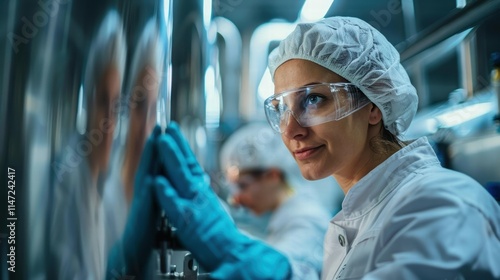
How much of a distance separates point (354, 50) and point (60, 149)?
0.54 m

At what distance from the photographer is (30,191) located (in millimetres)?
794

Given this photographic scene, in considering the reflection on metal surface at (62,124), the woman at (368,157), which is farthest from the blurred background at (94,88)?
the woman at (368,157)

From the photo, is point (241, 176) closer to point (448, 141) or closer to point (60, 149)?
point (448, 141)

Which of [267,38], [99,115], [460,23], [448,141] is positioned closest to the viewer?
[99,115]

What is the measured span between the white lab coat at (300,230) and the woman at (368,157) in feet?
2.75

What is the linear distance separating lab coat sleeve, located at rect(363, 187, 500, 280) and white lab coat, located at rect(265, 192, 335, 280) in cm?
101

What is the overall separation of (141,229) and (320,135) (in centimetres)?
40

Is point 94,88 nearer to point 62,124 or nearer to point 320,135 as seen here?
point 62,124

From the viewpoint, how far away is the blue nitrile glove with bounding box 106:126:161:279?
2.95ft

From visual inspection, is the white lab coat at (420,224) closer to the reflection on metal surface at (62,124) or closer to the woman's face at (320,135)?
the woman's face at (320,135)

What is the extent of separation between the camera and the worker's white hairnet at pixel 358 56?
85 centimetres

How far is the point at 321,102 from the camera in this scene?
2.81ft

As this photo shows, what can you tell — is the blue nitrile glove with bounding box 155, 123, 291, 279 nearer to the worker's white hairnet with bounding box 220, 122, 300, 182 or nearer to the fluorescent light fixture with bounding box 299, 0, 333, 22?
the fluorescent light fixture with bounding box 299, 0, 333, 22

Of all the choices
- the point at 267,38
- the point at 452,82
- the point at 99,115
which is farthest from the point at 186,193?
the point at 452,82
